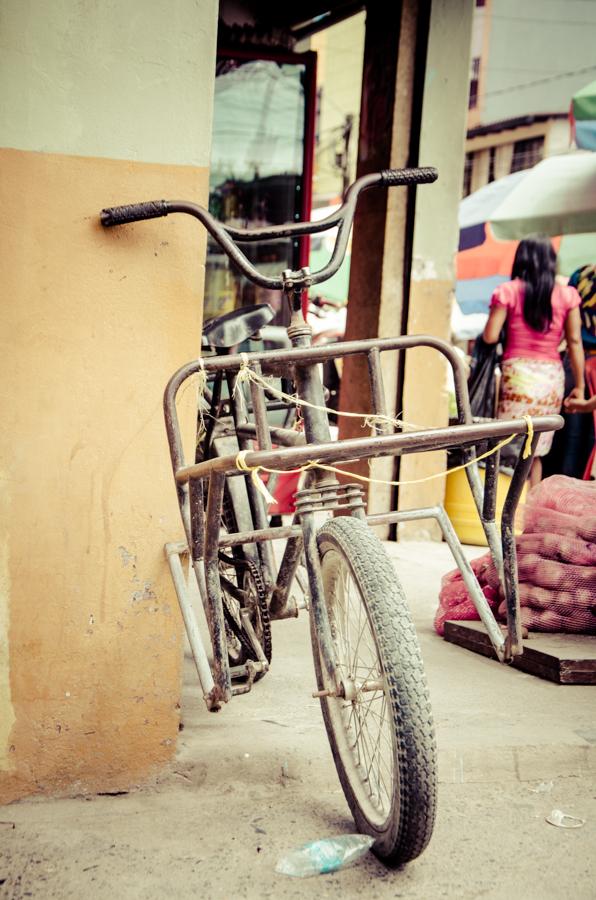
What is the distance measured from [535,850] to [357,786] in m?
0.48

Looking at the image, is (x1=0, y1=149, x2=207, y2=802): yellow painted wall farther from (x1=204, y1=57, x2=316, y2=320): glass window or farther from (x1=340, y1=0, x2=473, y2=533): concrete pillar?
(x1=204, y1=57, x2=316, y2=320): glass window

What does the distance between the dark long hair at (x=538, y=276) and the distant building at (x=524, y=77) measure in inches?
923

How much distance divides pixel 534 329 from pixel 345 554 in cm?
388

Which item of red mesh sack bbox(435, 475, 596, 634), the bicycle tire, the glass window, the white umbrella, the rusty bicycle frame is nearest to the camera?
the bicycle tire

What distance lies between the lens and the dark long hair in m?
5.64

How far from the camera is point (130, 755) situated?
2.77 metres

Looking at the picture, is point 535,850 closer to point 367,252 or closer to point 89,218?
point 89,218

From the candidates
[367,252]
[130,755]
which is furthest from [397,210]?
[130,755]

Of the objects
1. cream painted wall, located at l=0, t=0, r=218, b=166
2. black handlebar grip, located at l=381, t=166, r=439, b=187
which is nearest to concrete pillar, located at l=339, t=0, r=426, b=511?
black handlebar grip, located at l=381, t=166, r=439, b=187

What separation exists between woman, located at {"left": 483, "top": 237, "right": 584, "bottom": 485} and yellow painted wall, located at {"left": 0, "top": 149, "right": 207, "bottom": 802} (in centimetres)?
342

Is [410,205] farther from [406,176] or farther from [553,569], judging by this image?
[406,176]

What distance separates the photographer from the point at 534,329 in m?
5.76

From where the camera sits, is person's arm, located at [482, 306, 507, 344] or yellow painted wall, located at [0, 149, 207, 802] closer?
yellow painted wall, located at [0, 149, 207, 802]

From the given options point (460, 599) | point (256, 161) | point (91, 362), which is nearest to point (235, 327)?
point (91, 362)
